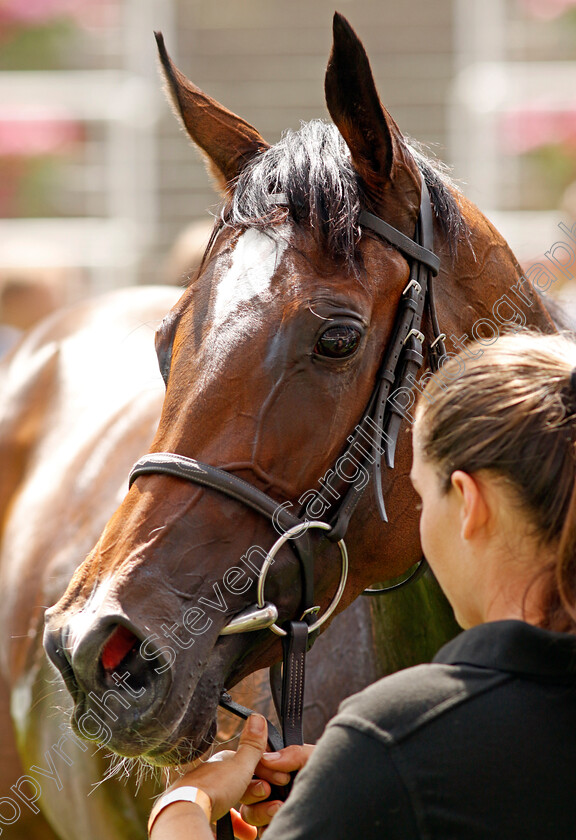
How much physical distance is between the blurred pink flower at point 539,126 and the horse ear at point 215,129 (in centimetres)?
607

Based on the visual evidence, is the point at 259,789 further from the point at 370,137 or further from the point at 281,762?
the point at 370,137

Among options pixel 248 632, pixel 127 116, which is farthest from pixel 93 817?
pixel 127 116

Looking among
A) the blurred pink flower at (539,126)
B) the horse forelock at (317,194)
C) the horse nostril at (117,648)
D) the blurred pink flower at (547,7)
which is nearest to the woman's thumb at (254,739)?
the horse nostril at (117,648)

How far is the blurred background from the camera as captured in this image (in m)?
7.80

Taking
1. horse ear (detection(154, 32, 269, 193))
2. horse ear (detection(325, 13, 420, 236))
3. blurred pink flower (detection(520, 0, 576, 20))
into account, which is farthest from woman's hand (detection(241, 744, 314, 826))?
blurred pink flower (detection(520, 0, 576, 20))

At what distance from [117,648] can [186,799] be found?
29 centimetres

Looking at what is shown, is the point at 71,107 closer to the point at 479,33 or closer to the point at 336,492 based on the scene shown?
the point at 479,33

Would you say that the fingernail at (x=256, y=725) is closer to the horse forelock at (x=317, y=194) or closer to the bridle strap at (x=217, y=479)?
the bridle strap at (x=217, y=479)

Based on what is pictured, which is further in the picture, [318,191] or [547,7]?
[547,7]

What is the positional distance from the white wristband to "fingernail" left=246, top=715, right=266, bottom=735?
0.15 meters

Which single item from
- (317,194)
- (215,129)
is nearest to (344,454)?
(317,194)

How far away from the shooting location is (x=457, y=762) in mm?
1122

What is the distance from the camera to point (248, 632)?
1.74 m

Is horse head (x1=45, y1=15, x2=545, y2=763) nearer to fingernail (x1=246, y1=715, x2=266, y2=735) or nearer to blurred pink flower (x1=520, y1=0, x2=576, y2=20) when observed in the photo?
fingernail (x1=246, y1=715, x2=266, y2=735)
